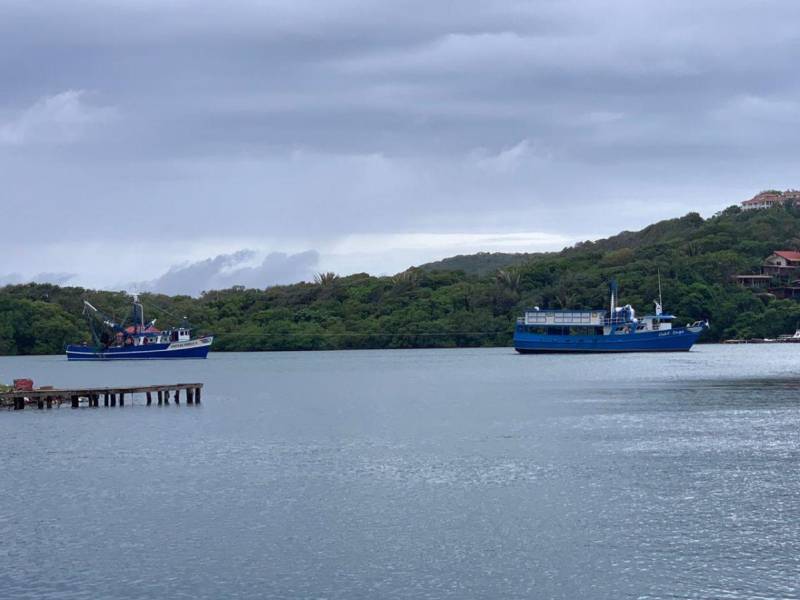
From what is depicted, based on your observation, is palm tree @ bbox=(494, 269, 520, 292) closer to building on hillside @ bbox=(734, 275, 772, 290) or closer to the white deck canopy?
building on hillside @ bbox=(734, 275, 772, 290)

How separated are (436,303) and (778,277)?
5433cm

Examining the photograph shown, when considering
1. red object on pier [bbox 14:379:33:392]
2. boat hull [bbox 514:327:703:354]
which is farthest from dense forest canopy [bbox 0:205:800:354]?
red object on pier [bbox 14:379:33:392]

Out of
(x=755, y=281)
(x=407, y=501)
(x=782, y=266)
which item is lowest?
(x=407, y=501)

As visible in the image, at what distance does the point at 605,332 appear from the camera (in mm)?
130250

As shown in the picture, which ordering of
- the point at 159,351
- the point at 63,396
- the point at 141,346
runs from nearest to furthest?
the point at 63,396
the point at 159,351
the point at 141,346

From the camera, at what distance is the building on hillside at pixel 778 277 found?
16838cm

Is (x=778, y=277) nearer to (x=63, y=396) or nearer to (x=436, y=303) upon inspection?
(x=436, y=303)

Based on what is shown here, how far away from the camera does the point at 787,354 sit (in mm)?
124188

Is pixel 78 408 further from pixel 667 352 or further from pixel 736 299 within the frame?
pixel 736 299

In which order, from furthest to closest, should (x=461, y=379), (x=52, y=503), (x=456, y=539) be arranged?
(x=461, y=379) < (x=52, y=503) < (x=456, y=539)

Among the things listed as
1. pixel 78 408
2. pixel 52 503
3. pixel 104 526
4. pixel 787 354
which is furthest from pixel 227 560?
pixel 787 354

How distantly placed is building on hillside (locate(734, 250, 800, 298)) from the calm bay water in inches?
4463

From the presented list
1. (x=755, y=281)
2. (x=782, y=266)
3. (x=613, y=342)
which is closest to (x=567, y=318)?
(x=613, y=342)

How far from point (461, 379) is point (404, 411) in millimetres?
29977
